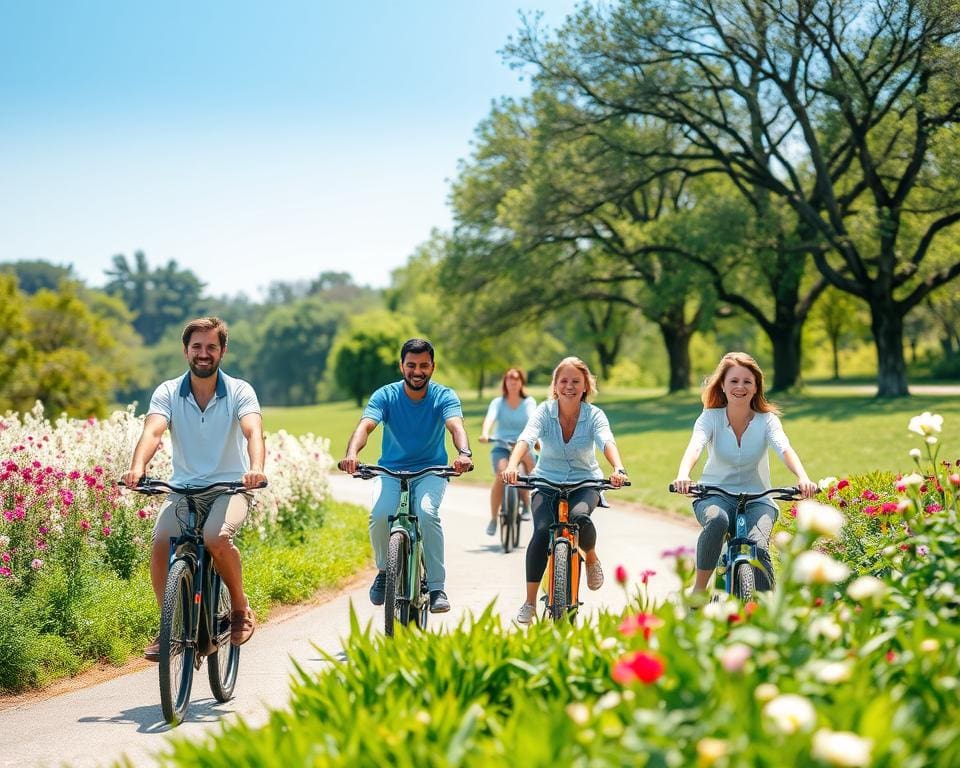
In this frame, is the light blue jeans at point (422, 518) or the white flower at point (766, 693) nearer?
the white flower at point (766, 693)

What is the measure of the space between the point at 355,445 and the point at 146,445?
4.50ft

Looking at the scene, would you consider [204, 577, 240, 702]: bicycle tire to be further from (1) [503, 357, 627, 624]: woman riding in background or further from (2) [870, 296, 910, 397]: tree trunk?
(2) [870, 296, 910, 397]: tree trunk

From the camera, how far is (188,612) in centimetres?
585

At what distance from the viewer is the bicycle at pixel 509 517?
12.3m

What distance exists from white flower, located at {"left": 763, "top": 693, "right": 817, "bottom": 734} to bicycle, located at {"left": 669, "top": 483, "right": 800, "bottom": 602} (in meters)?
3.10

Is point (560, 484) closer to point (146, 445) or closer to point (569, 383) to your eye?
point (569, 383)

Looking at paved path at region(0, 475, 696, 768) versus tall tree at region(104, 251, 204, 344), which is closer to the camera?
paved path at region(0, 475, 696, 768)

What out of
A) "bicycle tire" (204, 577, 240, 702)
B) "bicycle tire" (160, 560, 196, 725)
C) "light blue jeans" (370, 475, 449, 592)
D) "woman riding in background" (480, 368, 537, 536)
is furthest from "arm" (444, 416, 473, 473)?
"woman riding in background" (480, 368, 537, 536)

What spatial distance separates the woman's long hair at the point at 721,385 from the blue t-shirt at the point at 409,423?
5.14ft

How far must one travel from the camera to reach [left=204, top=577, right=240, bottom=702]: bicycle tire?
6078 mm

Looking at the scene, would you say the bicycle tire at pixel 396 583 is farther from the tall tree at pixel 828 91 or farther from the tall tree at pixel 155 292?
the tall tree at pixel 155 292

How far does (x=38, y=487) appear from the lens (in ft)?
27.2

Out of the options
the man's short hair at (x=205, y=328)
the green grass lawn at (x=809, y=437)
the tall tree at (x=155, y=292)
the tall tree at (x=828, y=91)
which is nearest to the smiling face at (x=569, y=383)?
the man's short hair at (x=205, y=328)

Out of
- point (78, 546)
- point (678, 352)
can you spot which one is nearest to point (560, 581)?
point (78, 546)
